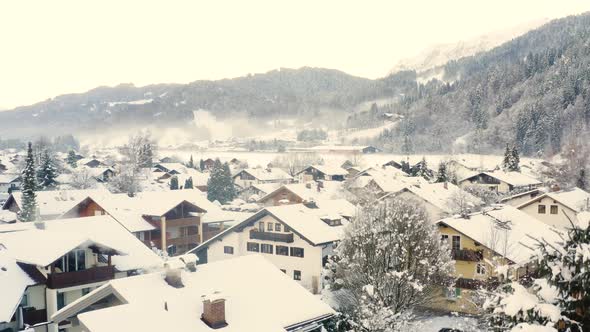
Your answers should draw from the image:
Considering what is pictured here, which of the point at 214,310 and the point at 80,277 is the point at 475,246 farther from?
the point at 80,277

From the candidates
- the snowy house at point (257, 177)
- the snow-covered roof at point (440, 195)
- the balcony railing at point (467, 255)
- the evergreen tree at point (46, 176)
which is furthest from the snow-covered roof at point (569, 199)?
the evergreen tree at point (46, 176)

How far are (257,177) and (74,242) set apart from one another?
3130 inches

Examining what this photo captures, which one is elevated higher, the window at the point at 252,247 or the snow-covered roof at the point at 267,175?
the window at the point at 252,247

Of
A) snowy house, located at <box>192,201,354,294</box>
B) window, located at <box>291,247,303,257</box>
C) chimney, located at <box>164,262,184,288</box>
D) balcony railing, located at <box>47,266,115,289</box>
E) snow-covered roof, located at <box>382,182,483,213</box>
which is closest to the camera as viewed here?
chimney, located at <box>164,262,184,288</box>

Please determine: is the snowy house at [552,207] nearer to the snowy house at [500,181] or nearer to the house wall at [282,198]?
the house wall at [282,198]

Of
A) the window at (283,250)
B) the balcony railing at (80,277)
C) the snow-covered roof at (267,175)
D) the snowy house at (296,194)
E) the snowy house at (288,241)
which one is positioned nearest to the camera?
the balcony railing at (80,277)

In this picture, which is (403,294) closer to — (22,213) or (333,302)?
(333,302)

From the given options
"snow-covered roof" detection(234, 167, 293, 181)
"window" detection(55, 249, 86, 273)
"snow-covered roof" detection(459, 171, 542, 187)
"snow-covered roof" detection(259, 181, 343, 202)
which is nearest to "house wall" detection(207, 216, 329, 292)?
"window" detection(55, 249, 86, 273)

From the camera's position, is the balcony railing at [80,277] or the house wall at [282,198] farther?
the house wall at [282,198]

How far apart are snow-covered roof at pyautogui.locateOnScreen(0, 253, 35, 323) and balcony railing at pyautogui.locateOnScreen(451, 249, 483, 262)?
2439cm

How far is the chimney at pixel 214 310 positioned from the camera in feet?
58.9

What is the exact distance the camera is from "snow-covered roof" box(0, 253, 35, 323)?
23.2 meters

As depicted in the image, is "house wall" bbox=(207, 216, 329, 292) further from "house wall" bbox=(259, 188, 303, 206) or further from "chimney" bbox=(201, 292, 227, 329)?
"house wall" bbox=(259, 188, 303, 206)

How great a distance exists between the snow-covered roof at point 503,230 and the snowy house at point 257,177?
6878 cm
